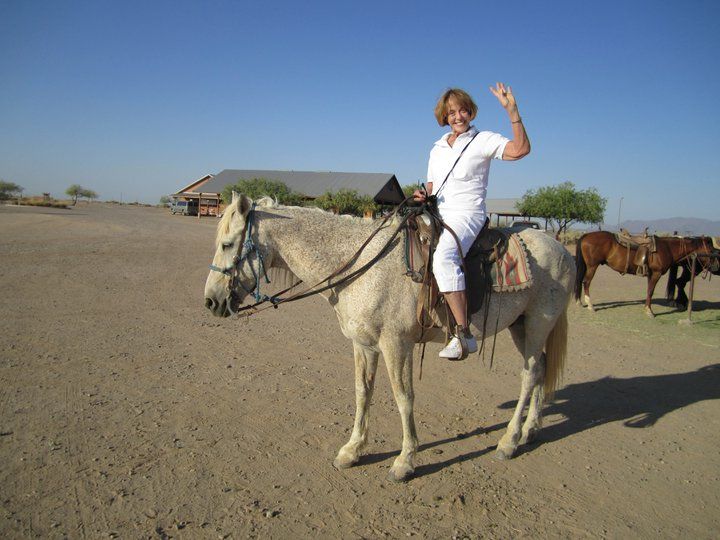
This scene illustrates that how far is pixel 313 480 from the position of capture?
3.46m

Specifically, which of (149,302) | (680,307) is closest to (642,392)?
(680,307)

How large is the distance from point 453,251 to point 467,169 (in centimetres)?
71

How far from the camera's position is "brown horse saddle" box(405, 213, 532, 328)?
3.48 m

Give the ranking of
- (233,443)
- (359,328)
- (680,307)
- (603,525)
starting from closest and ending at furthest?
(603,525) → (359,328) → (233,443) → (680,307)

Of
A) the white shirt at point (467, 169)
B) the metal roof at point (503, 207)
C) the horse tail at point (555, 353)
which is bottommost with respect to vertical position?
the horse tail at point (555, 353)

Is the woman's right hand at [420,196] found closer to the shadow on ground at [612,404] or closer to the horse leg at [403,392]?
the horse leg at [403,392]

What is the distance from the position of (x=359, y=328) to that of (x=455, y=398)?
2372 mm

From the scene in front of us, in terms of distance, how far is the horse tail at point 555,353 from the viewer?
4496mm

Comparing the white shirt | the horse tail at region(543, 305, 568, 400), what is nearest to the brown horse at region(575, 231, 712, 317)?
the horse tail at region(543, 305, 568, 400)

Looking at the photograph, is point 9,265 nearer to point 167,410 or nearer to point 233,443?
point 167,410

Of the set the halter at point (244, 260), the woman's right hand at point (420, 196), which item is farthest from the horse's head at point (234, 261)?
the woman's right hand at point (420, 196)

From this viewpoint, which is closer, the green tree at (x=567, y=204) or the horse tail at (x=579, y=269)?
the horse tail at (x=579, y=269)

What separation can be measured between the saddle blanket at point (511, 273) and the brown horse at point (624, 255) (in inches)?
284

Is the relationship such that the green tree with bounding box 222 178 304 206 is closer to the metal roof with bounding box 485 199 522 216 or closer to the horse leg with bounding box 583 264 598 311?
the metal roof with bounding box 485 199 522 216
